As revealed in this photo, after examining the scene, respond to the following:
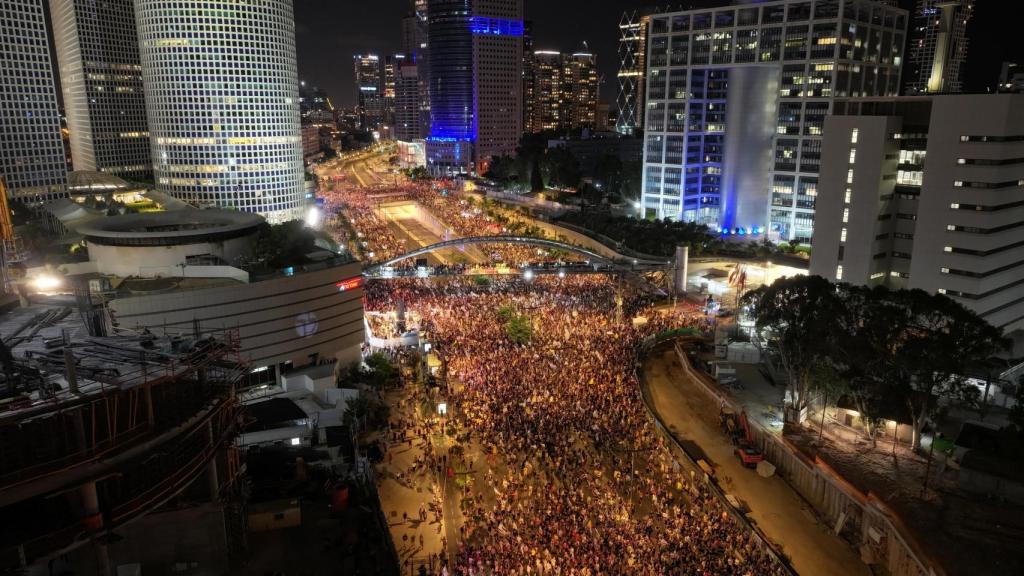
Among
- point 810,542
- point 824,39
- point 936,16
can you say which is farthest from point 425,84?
point 810,542

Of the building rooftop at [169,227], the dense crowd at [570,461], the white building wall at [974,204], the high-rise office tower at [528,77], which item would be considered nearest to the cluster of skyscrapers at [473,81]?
the high-rise office tower at [528,77]

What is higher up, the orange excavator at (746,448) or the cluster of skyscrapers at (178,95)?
the cluster of skyscrapers at (178,95)

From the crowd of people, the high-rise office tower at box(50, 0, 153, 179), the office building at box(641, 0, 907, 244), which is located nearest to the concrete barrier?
the crowd of people

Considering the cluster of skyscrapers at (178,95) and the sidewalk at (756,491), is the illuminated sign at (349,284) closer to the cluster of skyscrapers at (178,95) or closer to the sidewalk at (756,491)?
the sidewalk at (756,491)

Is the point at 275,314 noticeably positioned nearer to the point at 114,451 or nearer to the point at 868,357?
the point at 114,451

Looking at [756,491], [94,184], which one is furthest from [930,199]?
[94,184]

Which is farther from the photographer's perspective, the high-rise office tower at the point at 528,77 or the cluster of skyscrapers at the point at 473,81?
the high-rise office tower at the point at 528,77
